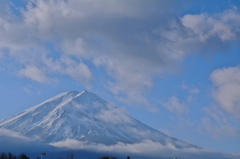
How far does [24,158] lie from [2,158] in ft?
11.8

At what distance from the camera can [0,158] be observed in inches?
2965

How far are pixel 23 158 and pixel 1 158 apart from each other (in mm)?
3648

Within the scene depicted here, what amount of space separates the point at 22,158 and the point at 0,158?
378cm

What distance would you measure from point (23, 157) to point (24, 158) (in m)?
0.76

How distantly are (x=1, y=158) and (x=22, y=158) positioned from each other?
3.47m

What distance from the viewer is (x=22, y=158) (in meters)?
75.1

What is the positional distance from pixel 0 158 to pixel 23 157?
3.82 metres

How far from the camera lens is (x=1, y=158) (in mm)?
74750

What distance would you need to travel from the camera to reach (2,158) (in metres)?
73.9

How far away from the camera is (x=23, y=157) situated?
75.8m

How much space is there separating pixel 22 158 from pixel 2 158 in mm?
3287

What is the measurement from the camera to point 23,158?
246 ft

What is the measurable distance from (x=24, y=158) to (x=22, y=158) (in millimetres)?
337
